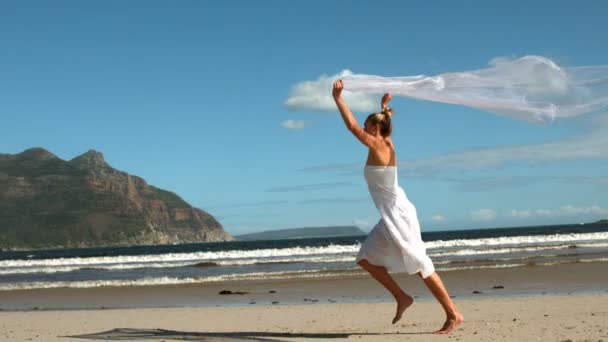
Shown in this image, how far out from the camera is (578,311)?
8.16 m

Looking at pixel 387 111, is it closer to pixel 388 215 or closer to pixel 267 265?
pixel 388 215

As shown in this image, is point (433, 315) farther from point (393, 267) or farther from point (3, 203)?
point (3, 203)

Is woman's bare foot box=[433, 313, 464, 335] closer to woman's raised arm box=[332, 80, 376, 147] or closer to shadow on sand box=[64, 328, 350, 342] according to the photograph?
shadow on sand box=[64, 328, 350, 342]

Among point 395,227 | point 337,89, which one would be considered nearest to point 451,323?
point 395,227

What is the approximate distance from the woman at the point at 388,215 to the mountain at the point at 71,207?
381ft

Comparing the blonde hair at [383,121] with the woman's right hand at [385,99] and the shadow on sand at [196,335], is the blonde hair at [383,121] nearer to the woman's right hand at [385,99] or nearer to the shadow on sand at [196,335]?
the woman's right hand at [385,99]

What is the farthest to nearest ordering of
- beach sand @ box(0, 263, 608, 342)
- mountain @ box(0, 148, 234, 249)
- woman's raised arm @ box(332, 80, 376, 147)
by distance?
mountain @ box(0, 148, 234, 249)
beach sand @ box(0, 263, 608, 342)
woman's raised arm @ box(332, 80, 376, 147)

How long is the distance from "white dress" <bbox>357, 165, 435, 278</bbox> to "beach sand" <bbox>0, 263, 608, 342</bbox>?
2.51ft

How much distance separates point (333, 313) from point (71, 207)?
416 ft

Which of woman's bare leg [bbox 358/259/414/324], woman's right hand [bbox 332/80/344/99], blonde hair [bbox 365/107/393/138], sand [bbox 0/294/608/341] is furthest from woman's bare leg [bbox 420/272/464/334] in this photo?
woman's right hand [bbox 332/80/344/99]

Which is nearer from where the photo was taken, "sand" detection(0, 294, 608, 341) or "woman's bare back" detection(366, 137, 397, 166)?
"woman's bare back" detection(366, 137, 397, 166)

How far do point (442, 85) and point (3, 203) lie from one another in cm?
12672

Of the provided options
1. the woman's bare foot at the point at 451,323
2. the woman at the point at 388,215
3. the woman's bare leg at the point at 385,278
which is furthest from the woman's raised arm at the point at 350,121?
the woman's bare foot at the point at 451,323

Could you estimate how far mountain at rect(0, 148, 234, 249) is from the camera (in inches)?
4781
